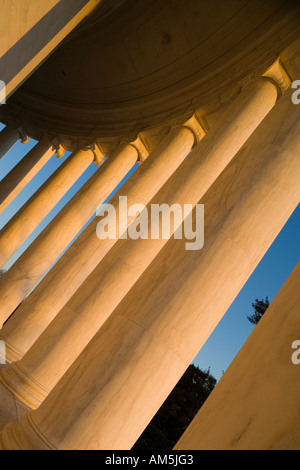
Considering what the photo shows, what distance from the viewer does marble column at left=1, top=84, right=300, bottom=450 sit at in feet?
396

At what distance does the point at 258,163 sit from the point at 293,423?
132248mm

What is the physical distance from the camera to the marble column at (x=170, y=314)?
120812 millimetres

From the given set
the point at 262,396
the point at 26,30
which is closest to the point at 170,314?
the point at 262,396

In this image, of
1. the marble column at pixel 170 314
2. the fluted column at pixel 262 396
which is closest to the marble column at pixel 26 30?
the marble column at pixel 170 314

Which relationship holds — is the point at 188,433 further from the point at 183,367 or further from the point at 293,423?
the point at 183,367

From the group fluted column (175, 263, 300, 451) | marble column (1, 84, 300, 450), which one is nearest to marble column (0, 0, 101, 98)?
marble column (1, 84, 300, 450)

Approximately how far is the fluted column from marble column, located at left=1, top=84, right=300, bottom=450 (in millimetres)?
62640

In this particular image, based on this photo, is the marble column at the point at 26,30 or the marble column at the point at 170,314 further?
the marble column at the point at 26,30

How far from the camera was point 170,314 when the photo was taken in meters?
141

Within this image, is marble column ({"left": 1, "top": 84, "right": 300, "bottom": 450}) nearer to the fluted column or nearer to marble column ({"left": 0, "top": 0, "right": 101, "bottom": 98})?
the fluted column

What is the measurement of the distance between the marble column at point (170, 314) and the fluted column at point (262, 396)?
6264 centimetres

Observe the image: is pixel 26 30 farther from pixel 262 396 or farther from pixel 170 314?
pixel 262 396

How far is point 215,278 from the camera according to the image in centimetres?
15162

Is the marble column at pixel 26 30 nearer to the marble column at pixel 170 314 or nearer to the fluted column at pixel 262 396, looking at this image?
the marble column at pixel 170 314
